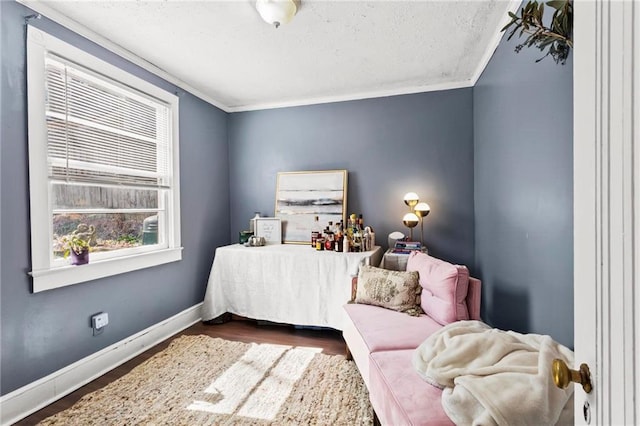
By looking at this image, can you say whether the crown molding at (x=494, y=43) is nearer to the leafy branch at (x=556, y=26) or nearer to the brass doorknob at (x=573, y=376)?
the leafy branch at (x=556, y=26)

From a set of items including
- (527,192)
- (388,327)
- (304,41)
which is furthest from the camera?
(304,41)

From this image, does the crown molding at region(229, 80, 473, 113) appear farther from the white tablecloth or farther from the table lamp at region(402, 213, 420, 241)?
the white tablecloth

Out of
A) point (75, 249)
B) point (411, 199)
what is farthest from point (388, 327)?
point (75, 249)

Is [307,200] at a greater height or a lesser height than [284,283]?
greater

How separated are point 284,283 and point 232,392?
109 centimetres

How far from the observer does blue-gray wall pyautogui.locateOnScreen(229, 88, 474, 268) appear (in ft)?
10.0

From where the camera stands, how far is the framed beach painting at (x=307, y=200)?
331cm

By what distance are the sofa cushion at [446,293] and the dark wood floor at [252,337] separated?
3.04 feet

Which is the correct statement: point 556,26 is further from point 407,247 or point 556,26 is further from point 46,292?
point 46,292

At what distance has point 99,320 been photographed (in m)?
2.16
